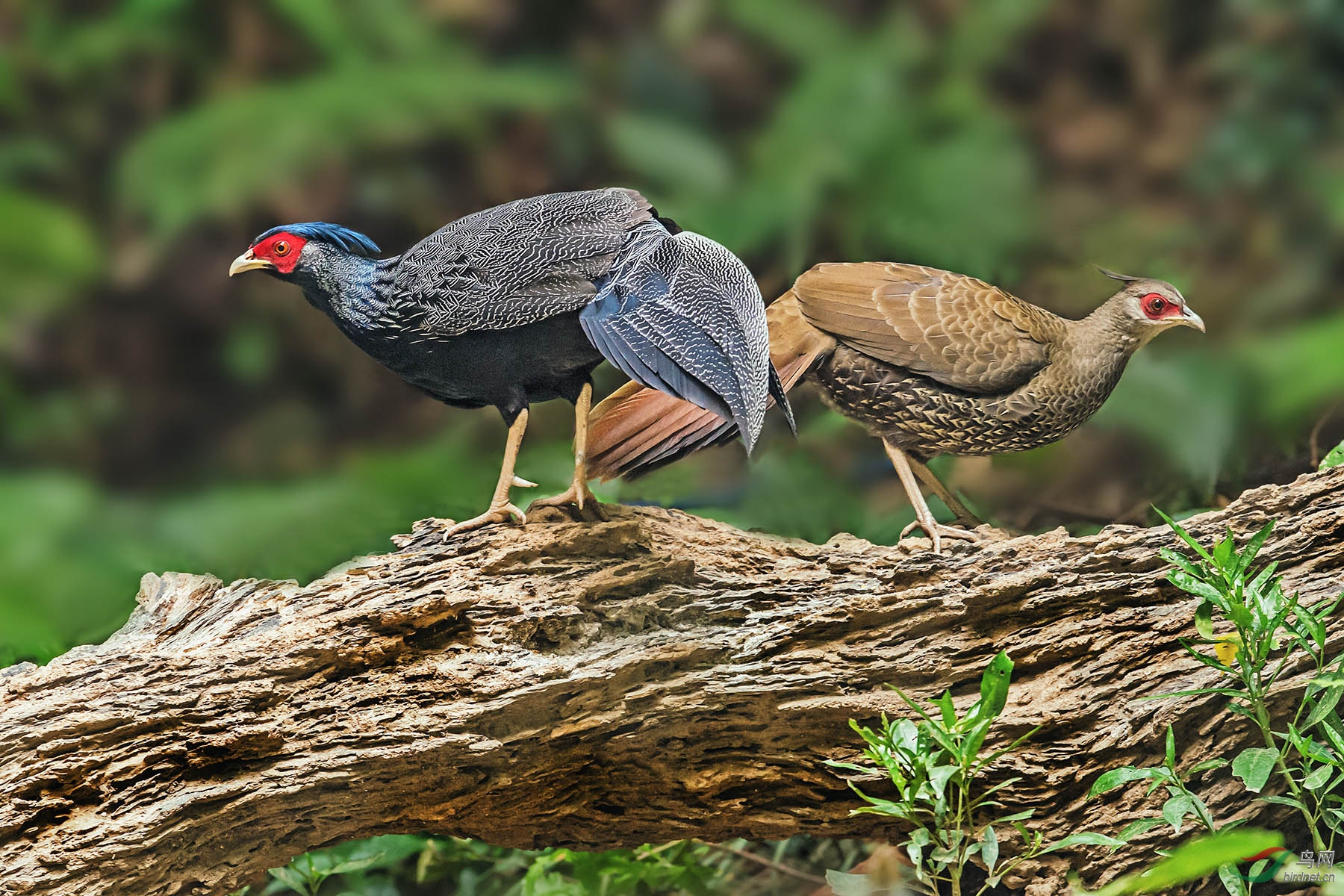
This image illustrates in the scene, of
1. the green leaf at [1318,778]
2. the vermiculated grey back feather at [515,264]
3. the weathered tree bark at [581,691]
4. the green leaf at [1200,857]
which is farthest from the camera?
the vermiculated grey back feather at [515,264]

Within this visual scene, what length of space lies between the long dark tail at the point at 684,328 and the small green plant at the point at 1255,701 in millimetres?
456

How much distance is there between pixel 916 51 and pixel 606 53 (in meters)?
0.70

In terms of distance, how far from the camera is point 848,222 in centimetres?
256

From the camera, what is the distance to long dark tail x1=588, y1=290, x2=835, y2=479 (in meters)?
1.52

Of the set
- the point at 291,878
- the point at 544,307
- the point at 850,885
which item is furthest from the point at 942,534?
the point at 291,878

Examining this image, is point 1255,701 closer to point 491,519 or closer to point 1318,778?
point 1318,778

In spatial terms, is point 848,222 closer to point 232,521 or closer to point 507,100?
point 507,100

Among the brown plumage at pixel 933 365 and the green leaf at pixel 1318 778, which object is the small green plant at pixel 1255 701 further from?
the brown plumage at pixel 933 365

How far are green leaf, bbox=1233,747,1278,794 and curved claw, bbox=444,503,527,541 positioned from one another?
2.55 feet

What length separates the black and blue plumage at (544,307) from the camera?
1.34m

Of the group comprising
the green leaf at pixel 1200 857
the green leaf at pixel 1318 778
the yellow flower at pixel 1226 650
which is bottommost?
the green leaf at pixel 1318 778

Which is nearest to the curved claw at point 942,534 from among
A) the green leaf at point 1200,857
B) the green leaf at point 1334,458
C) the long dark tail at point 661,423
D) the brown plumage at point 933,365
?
the brown plumage at point 933,365

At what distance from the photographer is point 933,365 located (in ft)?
5.07

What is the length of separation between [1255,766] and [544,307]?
849 millimetres
